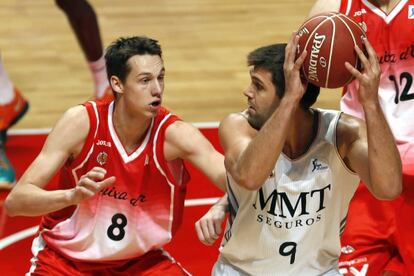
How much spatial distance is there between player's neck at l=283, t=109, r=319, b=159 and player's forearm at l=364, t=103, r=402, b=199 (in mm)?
382

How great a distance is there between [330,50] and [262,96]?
1.18ft

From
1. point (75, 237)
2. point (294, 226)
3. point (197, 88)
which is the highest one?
point (294, 226)

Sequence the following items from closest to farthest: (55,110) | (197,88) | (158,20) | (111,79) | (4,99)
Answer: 1. (111,79)
2. (4,99)
3. (55,110)
4. (197,88)
5. (158,20)

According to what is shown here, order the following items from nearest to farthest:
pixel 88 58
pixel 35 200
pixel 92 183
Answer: pixel 92 183
pixel 35 200
pixel 88 58

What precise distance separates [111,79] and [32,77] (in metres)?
4.25

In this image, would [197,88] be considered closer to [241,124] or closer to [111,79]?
[111,79]

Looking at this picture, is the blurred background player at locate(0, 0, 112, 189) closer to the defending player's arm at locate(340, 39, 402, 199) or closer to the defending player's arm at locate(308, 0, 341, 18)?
the defending player's arm at locate(308, 0, 341, 18)

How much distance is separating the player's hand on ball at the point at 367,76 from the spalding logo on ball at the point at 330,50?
0.16 feet

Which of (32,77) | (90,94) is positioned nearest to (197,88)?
(90,94)

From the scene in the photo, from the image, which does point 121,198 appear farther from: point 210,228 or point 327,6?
point 327,6

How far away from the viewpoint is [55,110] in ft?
25.1

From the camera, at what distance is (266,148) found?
3.45m

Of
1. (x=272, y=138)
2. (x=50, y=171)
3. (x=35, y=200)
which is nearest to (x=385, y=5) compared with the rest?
(x=272, y=138)

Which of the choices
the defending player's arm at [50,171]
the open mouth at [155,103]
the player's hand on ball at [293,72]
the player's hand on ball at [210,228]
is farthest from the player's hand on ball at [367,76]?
the defending player's arm at [50,171]
